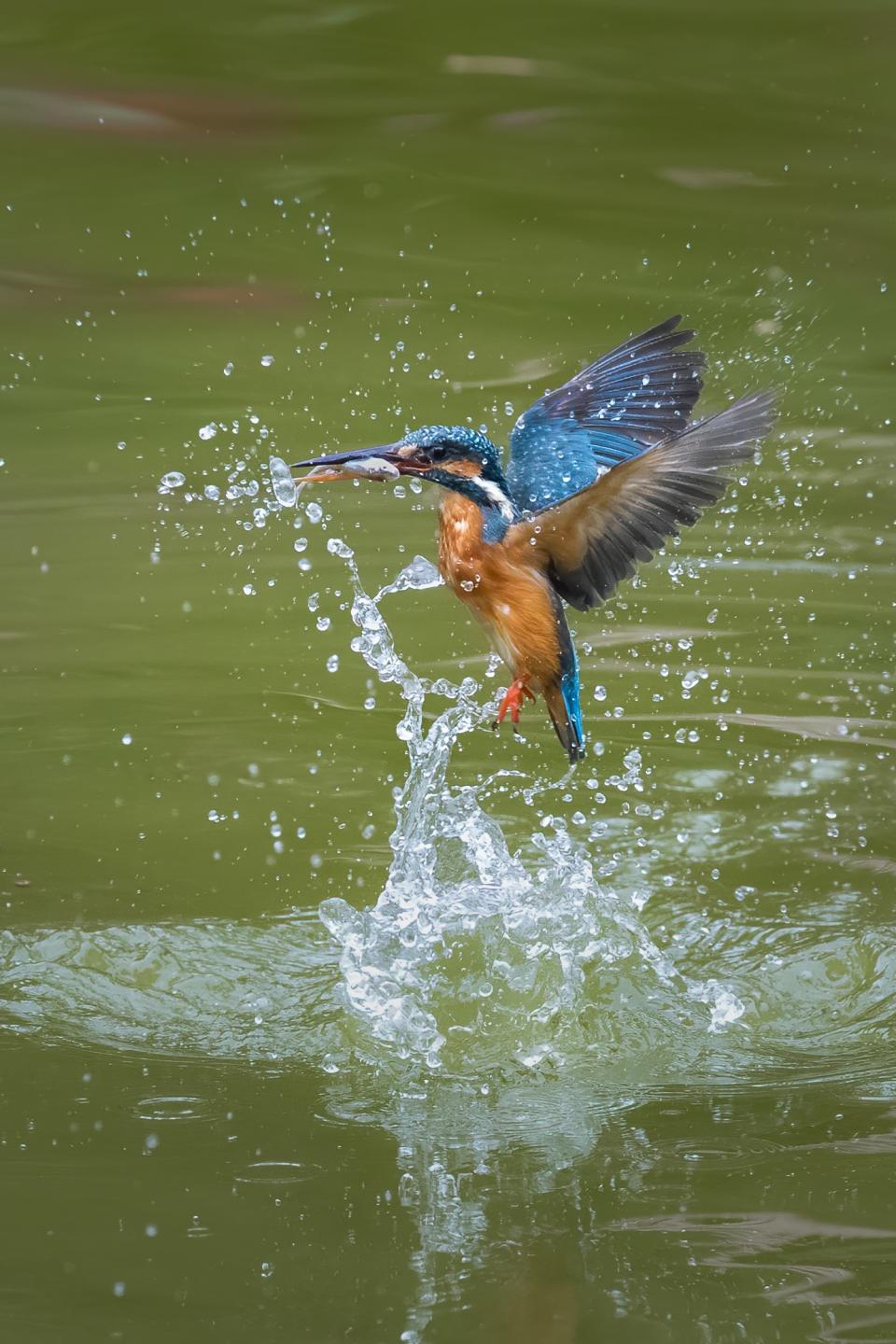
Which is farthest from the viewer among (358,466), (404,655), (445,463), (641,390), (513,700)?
(404,655)

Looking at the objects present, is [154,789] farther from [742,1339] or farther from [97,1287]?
[742,1339]

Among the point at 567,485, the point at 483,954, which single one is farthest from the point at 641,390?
the point at 483,954

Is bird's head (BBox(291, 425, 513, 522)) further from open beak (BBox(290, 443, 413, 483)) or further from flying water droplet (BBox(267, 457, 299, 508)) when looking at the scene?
flying water droplet (BBox(267, 457, 299, 508))

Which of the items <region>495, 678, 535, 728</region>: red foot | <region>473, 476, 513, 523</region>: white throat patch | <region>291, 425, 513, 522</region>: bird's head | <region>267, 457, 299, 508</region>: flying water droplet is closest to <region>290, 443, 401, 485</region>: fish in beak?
<region>291, 425, 513, 522</region>: bird's head

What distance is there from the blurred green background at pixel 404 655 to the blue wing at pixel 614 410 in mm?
848

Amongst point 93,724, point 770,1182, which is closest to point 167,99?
point 93,724

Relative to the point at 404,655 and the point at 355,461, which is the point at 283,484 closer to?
the point at 355,461

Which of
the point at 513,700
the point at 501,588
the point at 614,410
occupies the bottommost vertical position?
the point at 513,700

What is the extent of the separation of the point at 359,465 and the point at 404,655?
5.81ft

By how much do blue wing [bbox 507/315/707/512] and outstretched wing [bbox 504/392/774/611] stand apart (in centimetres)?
26

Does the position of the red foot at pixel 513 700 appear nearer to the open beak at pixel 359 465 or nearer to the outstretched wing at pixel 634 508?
the outstretched wing at pixel 634 508

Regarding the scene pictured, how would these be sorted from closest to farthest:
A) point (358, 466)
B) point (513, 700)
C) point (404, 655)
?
point (358, 466) → point (513, 700) → point (404, 655)

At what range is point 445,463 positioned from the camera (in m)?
2.34

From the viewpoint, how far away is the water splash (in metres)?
2.54
